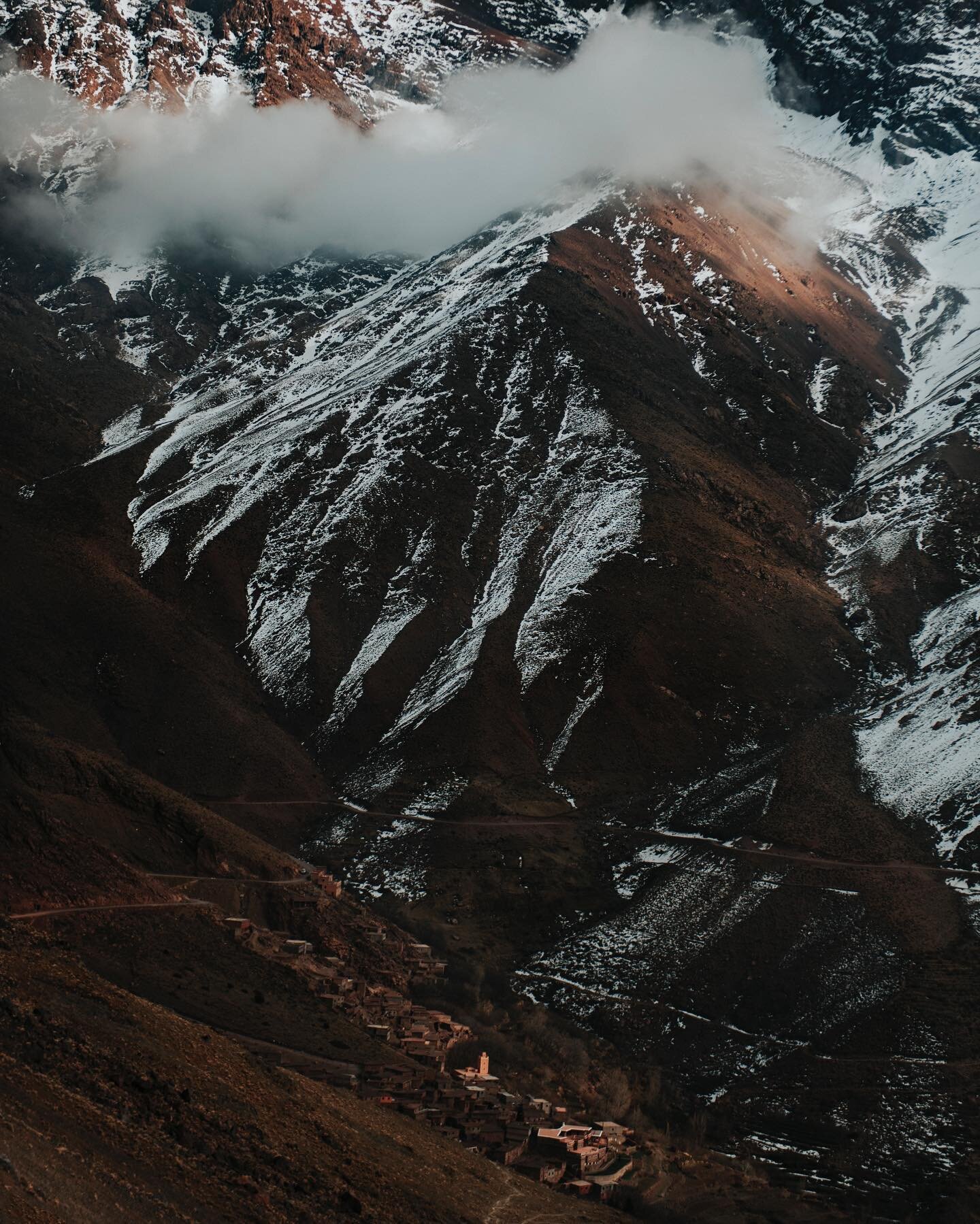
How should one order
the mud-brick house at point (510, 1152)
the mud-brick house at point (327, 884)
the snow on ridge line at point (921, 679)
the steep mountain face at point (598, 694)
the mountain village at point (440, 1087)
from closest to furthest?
the mud-brick house at point (510, 1152) < the mountain village at point (440, 1087) < the steep mountain face at point (598, 694) < the mud-brick house at point (327, 884) < the snow on ridge line at point (921, 679)

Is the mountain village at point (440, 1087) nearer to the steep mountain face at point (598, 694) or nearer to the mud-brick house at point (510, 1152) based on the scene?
the mud-brick house at point (510, 1152)

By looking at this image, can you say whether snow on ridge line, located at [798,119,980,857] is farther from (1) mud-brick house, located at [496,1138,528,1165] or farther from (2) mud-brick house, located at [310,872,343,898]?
(1) mud-brick house, located at [496,1138,528,1165]

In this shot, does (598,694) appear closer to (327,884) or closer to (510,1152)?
(327,884)

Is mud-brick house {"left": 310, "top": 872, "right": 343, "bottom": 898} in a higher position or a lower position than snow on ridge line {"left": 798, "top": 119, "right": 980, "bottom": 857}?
lower

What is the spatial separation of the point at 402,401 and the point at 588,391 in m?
25.7

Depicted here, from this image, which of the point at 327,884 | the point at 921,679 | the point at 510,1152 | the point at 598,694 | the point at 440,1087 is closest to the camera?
the point at 510,1152

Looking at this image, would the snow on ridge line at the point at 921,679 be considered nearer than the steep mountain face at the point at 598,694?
No

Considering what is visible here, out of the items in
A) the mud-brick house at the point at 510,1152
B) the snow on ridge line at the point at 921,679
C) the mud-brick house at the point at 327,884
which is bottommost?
the mud-brick house at the point at 327,884

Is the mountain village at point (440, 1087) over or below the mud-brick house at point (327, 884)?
over

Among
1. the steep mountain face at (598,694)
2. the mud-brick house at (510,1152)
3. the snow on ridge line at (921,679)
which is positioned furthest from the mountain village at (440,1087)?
the snow on ridge line at (921,679)

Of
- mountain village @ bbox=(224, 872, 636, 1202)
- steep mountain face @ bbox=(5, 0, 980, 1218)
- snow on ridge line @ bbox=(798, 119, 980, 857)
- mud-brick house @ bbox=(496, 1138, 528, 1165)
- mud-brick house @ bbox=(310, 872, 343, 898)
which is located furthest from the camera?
snow on ridge line @ bbox=(798, 119, 980, 857)

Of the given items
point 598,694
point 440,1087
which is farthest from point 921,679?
point 440,1087

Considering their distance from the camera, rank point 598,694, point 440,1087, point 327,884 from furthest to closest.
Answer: point 598,694 → point 327,884 → point 440,1087

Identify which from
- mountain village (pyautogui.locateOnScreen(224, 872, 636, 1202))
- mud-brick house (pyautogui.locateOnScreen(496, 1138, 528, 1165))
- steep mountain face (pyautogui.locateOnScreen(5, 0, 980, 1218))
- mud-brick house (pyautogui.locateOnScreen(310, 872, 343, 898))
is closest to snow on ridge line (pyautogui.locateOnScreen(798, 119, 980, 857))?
steep mountain face (pyautogui.locateOnScreen(5, 0, 980, 1218))
